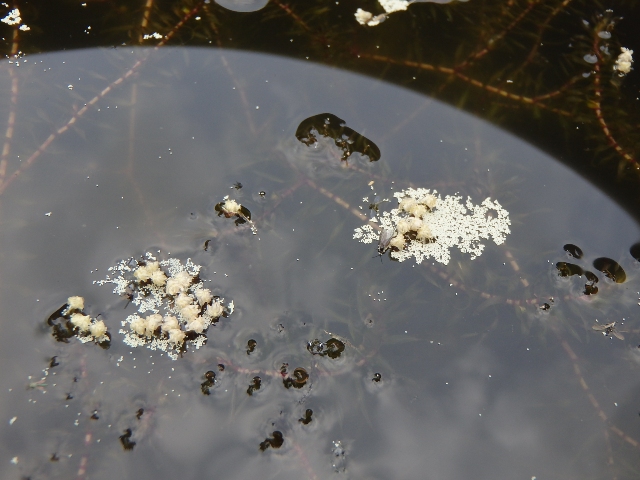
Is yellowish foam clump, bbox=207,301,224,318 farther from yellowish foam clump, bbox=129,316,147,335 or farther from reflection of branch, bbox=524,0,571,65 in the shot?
reflection of branch, bbox=524,0,571,65

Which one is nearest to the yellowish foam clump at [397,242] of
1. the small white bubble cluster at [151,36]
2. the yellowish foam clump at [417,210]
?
the yellowish foam clump at [417,210]

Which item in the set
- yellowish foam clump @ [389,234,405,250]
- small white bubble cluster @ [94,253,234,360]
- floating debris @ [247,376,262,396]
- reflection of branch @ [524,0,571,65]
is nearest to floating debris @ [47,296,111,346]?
small white bubble cluster @ [94,253,234,360]

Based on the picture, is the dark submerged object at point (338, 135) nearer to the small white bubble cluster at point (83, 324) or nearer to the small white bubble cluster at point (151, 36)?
the small white bubble cluster at point (151, 36)

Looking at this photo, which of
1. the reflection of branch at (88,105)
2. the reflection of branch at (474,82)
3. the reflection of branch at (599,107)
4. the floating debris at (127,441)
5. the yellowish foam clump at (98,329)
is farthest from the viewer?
the reflection of branch at (474,82)

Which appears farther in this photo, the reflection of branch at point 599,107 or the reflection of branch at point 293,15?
the reflection of branch at point 293,15

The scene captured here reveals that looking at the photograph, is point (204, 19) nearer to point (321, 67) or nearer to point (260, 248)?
point (321, 67)

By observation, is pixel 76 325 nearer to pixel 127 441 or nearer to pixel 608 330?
pixel 127 441

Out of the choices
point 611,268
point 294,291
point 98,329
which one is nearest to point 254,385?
point 294,291

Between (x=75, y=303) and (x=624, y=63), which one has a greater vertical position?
Result: (x=624, y=63)
